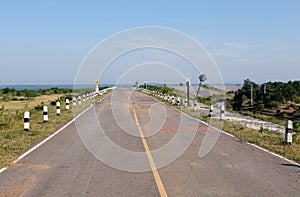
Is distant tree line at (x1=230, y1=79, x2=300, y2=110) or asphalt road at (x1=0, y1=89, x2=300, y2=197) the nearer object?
asphalt road at (x1=0, y1=89, x2=300, y2=197)

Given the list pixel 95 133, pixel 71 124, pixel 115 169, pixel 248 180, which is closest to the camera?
pixel 248 180

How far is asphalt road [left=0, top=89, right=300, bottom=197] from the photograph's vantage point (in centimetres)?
718

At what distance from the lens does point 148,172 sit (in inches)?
343

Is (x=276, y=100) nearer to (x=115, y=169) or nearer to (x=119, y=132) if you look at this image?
(x=119, y=132)

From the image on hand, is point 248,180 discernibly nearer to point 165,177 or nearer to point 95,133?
point 165,177

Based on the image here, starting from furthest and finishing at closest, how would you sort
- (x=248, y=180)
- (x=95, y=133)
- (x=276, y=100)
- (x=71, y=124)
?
(x=276, y=100)
(x=71, y=124)
(x=95, y=133)
(x=248, y=180)

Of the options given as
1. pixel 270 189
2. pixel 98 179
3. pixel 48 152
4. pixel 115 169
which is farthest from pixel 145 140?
pixel 270 189

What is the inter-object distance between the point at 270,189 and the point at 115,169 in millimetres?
3552

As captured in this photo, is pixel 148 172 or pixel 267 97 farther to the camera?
pixel 267 97

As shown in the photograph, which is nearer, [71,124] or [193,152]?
[193,152]

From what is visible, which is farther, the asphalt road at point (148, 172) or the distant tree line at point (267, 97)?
the distant tree line at point (267, 97)

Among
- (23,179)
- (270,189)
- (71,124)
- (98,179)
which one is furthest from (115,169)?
(71,124)

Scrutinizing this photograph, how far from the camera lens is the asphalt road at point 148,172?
7.18 meters

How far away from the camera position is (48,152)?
1151cm
